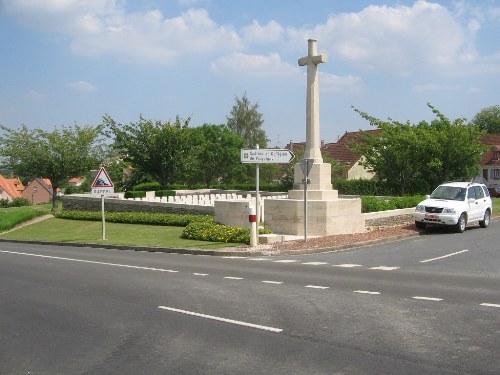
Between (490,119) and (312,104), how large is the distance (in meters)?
91.2

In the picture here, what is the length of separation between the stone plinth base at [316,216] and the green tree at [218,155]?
4067 cm

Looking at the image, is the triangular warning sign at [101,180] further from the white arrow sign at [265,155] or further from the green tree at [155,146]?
the green tree at [155,146]

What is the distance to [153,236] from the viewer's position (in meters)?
21.1

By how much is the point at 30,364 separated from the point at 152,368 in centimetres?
125

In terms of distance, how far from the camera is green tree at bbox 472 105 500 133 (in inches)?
3905

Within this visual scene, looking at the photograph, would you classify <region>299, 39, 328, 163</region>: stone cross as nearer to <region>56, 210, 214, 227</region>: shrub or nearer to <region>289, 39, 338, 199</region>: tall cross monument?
<region>289, 39, 338, 199</region>: tall cross monument

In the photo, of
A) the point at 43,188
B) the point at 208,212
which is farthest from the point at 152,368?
the point at 43,188

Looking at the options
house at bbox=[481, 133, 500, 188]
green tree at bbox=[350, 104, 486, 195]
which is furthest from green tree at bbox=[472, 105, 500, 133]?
green tree at bbox=[350, 104, 486, 195]

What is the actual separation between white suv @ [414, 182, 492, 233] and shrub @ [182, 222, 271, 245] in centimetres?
607

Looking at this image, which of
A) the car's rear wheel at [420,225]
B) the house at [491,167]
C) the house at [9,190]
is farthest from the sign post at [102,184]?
the house at [9,190]

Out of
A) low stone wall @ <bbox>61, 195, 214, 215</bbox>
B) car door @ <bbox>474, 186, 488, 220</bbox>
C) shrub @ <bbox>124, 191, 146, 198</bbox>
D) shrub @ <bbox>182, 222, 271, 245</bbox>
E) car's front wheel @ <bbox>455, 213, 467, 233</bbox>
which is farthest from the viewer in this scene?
shrub @ <bbox>124, 191, 146, 198</bbox>

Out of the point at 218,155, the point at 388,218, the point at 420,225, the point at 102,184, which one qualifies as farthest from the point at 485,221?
the point at 218,155

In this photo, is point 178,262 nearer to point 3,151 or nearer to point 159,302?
point 159,302

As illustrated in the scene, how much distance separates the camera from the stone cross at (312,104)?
19.7m
